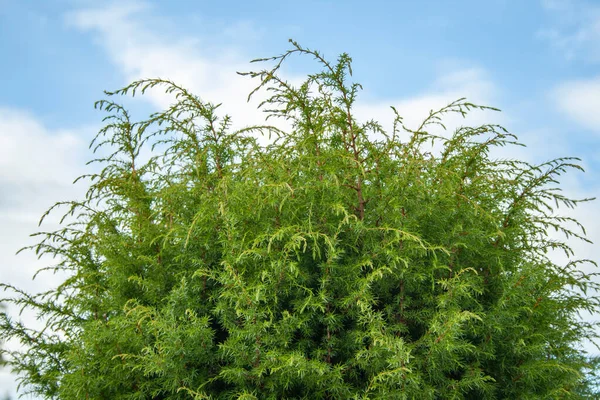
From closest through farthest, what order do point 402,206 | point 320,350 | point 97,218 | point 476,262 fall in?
point 320,350
point 402,206
point 476,262
point 97,218

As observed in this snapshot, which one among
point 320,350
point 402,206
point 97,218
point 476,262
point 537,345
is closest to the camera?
point 320,350

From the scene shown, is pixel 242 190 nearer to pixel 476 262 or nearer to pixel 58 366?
pixel 476 262

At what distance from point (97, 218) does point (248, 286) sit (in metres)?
1.72

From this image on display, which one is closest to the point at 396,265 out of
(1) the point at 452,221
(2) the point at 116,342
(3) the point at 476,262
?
(1) the point at 452,221

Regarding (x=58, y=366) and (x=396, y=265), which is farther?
(x=58, y=366)

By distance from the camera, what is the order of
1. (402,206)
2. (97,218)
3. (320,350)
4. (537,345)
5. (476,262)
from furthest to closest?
(97,218) < (476,262) < (537,345) < (402,206) < (320,350)

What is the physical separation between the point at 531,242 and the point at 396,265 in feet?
5.07

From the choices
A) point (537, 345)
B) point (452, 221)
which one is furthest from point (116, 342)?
point (537, 345)

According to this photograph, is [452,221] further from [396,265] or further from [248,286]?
[248,286]

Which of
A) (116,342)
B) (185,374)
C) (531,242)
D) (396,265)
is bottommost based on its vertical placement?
(185,374)

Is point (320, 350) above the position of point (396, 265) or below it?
below

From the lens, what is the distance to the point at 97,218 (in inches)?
171

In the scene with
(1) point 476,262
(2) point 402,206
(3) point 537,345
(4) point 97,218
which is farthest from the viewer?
(4) point 97,218

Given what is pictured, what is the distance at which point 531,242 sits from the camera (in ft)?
14.2
